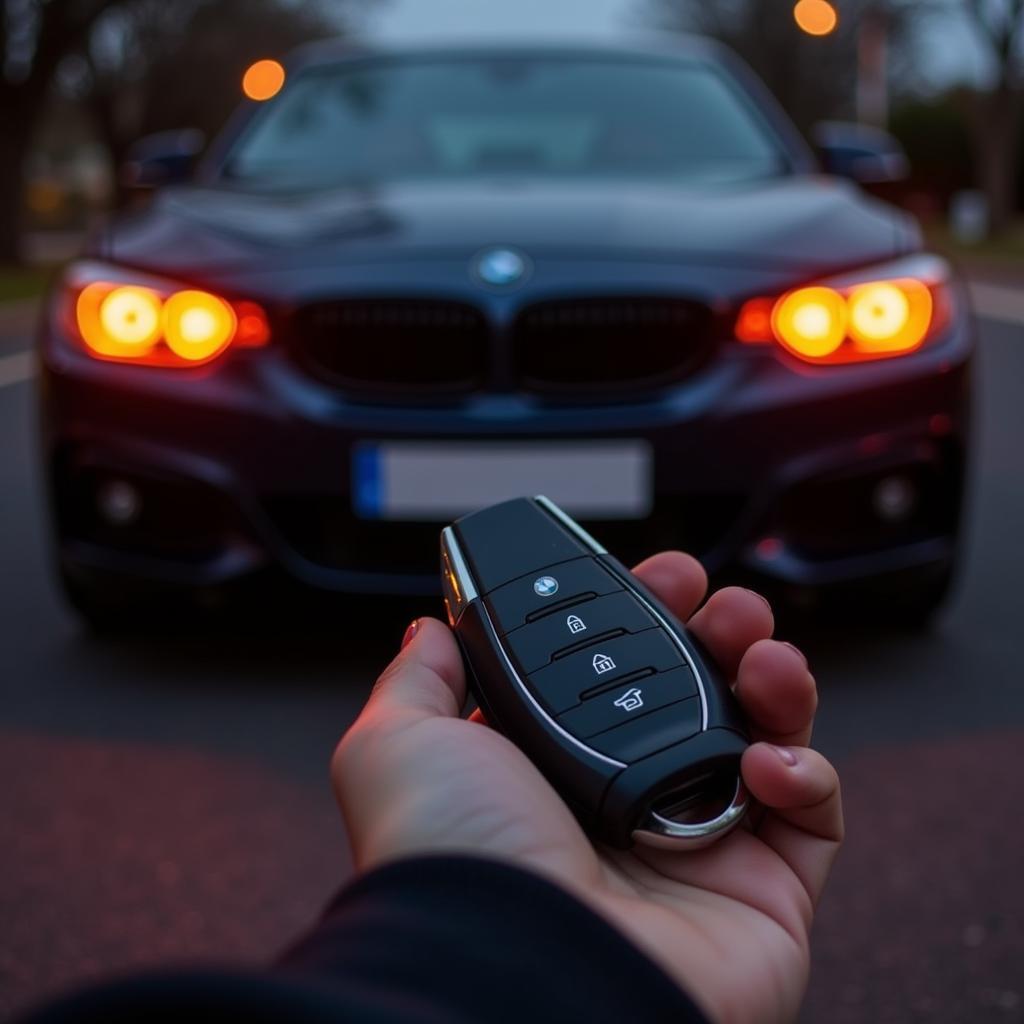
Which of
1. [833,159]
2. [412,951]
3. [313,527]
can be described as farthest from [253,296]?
[412,951]

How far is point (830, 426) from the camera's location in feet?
10.8

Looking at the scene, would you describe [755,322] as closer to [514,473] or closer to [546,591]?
[514,473]

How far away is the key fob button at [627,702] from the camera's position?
0.96m

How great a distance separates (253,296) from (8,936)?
4.46ft

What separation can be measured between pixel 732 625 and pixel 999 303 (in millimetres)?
15458

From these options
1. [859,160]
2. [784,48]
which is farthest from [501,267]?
[784,48]

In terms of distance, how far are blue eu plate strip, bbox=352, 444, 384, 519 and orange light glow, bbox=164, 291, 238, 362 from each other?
363 millimetres

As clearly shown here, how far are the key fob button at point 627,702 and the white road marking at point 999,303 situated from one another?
12.1 meters

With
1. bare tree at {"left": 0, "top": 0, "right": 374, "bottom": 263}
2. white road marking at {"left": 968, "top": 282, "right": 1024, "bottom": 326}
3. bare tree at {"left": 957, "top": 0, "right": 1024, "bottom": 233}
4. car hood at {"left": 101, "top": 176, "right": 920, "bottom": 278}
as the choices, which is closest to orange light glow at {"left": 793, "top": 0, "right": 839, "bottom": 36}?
bare tree at {"left": 957, "top": 0, "right": 1024, "bottom": 233}

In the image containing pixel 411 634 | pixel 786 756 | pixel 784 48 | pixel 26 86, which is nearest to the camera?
pixel 786 756

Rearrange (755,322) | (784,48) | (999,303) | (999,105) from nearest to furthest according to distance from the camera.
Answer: (755,322), (999,303), (999,105), (784,48)

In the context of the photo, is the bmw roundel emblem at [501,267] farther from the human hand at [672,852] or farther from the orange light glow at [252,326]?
the human hand at [672,852]

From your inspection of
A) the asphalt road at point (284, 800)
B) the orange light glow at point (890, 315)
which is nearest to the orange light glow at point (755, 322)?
the orange light glow at point (890, 315)

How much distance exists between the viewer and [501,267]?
3377mm
